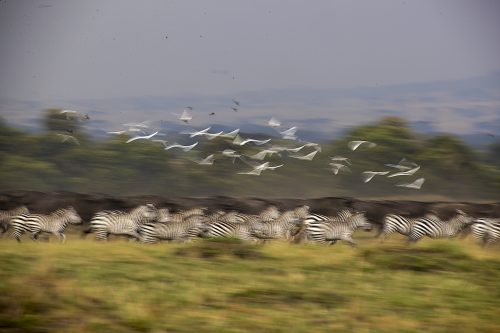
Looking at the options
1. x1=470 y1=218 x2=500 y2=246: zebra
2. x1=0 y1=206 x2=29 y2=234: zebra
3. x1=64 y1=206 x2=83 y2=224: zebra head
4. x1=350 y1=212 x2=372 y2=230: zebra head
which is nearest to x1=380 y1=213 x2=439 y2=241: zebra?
x1=350 y1=212 x2=372 y2=230: zebra head

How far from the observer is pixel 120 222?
49.1ft

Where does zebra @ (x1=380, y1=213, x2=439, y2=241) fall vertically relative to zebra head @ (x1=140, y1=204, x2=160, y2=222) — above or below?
above

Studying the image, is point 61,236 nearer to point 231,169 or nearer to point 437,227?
point 437,227

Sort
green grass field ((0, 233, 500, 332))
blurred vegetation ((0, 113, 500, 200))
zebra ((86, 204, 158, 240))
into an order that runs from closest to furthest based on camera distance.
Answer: green grass field ((0, 233, 500, 332)) < zebra ((86, 204, 158, 240)) < blurred vegetation ((0, 113, 500, 200))

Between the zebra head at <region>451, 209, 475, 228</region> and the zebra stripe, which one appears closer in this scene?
the zebra stripe

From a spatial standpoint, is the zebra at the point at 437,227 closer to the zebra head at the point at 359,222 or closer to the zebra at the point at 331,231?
the zebra head at the point at 359,222

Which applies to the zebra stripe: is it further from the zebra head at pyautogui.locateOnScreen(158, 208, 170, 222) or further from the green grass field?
the zebra head at pyautogui.locateOnScreen(158, 208, 170, 222)

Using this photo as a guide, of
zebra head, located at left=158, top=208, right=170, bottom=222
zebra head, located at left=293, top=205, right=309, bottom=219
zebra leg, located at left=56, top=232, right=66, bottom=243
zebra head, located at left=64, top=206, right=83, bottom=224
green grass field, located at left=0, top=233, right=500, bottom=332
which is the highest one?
zebra head, located at left=293, top=205, right=309, bottom=219

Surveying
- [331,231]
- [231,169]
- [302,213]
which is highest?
[231,169]

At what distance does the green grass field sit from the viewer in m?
7.75

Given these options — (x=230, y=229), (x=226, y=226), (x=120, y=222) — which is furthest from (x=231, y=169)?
(x=230, y=229)

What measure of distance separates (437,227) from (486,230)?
84 cm

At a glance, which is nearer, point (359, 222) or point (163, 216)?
point (359, 222)

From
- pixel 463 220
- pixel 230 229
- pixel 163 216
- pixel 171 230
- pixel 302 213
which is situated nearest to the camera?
pixel 171 230
